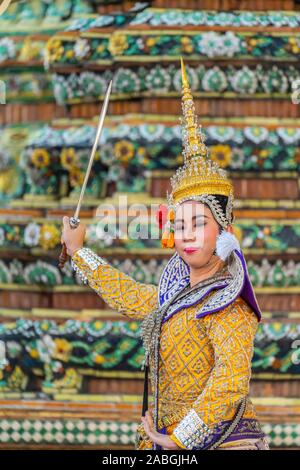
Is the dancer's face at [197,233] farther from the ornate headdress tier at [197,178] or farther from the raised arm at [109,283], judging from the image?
the raised arm at [109,283]

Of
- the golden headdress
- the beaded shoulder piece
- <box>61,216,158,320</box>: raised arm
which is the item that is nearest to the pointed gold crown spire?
the golden headdress

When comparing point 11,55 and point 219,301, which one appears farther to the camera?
point 11,55

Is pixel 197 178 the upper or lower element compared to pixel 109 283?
upper

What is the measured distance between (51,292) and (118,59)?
4.96ft

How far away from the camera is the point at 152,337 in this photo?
4.27 m

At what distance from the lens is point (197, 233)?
4156 mm

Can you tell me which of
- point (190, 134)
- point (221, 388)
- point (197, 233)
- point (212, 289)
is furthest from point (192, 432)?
point (190, 134)

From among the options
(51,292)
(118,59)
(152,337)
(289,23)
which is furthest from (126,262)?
(152,337)

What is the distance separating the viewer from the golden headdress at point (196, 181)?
165 inches

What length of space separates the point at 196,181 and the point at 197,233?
196 millimetres

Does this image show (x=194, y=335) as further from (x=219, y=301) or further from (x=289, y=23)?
(x=289, y=23)

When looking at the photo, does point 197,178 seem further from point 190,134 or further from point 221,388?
point 221,388

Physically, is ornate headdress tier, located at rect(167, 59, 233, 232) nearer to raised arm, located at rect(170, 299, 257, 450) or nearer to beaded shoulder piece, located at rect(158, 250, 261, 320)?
Answer: beaded shoulder piece, located at rect(158, 250, 261, 320)
